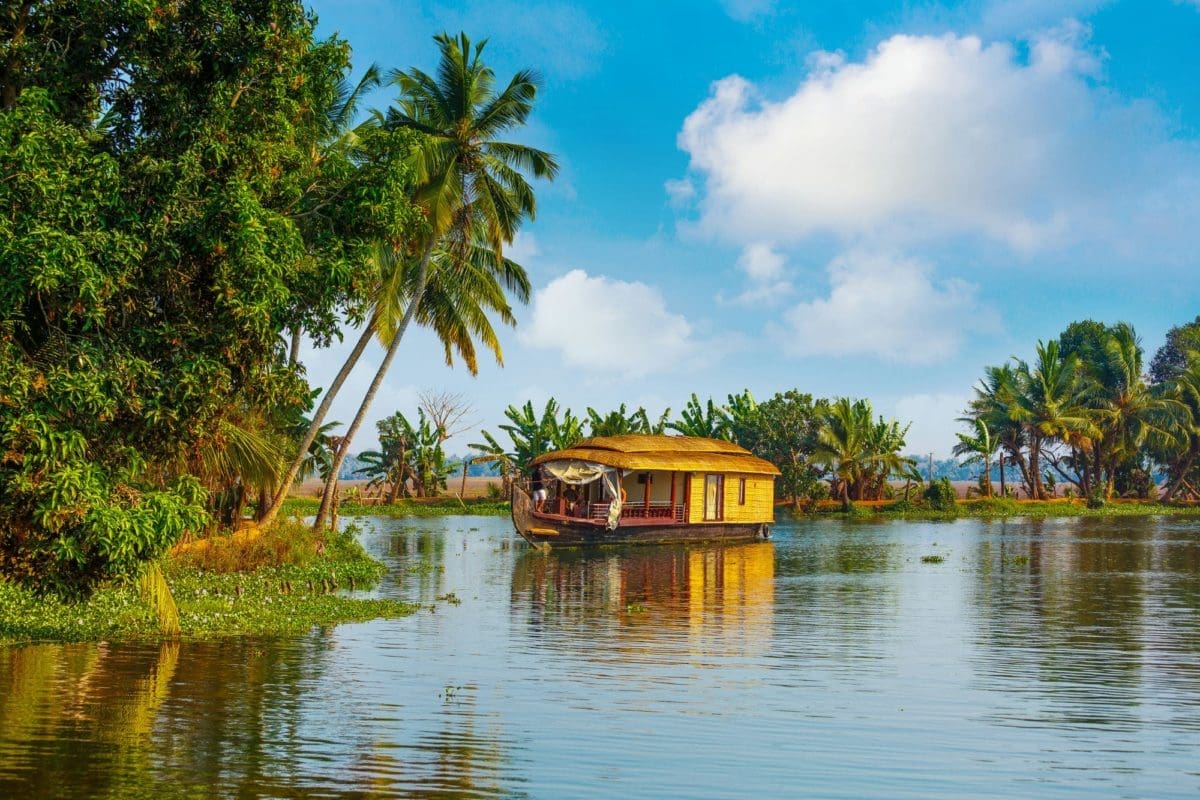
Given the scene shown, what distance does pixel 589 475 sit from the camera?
34.8m

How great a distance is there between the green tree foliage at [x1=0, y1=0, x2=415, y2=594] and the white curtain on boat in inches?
870

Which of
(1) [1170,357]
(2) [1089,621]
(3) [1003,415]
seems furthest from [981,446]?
(2) [1089,621]

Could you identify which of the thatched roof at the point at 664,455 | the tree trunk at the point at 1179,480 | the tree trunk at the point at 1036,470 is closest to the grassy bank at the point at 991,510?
the tree trunk at the point at 1036,470

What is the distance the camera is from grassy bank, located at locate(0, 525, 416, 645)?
47.4ft

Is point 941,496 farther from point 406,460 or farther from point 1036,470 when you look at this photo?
point 406,460

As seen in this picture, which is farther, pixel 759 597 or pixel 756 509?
pixel 756 509

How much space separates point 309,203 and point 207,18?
223cm

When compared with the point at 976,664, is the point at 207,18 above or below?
above

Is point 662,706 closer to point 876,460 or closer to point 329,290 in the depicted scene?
point 329,290

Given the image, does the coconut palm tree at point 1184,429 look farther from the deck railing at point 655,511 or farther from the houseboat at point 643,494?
the deck railing at point 655,511

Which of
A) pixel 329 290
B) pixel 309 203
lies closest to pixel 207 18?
pixel 309 203

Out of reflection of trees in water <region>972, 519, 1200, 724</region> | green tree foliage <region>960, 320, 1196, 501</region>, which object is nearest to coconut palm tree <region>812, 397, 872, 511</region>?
green tree foliage <region>960, 320, 1196, 501</region>

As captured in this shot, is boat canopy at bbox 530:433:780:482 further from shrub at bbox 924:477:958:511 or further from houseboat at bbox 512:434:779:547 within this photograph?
shrub at bbox 924:477:958:511

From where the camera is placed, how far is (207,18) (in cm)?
1172
